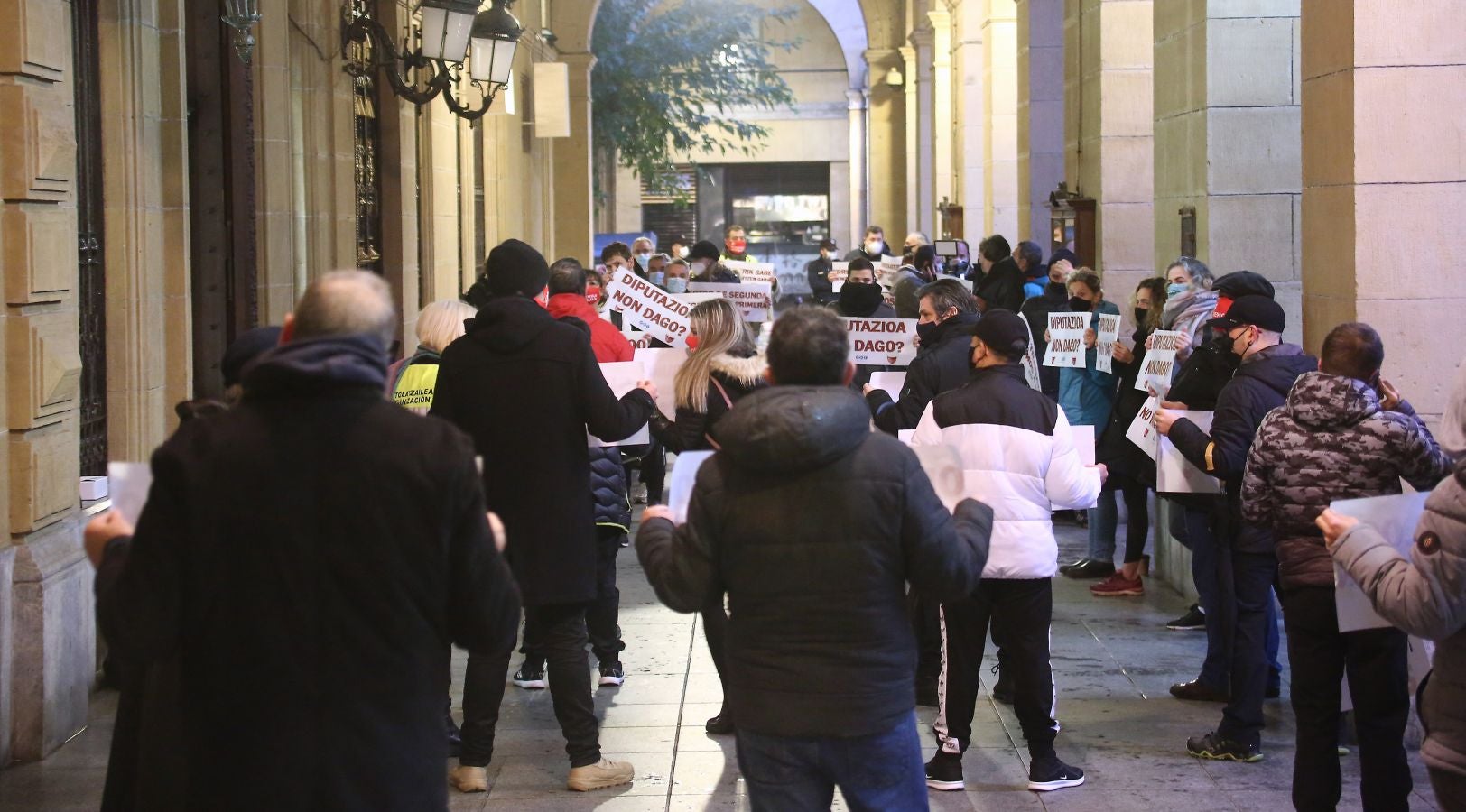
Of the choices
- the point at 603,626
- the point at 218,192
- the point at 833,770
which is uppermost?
the point at 218,192

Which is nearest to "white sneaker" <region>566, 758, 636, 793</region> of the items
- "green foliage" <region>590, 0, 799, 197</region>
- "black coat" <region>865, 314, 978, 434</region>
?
"black coat" <region>865, 314, 978, 434</region>

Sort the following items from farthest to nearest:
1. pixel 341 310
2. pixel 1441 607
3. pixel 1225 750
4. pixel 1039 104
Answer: pixel 1039 104 < pixel 1225 750 < pixel 1441 607 < pixel 341 310

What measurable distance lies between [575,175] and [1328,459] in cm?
1941

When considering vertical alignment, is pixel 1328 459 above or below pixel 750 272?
below

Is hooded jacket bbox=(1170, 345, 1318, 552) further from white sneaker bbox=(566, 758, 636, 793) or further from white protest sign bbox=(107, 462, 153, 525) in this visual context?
white protest sign bbox=(107, 462, 153, 525)

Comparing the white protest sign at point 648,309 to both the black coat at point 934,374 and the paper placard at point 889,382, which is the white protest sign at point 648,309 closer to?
the paper placard at point 889,382

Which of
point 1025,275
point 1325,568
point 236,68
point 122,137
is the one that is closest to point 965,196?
point 1025,275

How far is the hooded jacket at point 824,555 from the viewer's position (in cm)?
395

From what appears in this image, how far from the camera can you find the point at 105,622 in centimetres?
333

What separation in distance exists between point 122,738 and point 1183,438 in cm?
408

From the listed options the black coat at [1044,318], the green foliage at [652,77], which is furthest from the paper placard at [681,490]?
the green foliage at [652,77]

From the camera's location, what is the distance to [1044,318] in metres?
11.2

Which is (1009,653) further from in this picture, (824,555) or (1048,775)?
(824,555)

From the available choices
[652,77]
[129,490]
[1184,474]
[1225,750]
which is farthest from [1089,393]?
[652,77]
